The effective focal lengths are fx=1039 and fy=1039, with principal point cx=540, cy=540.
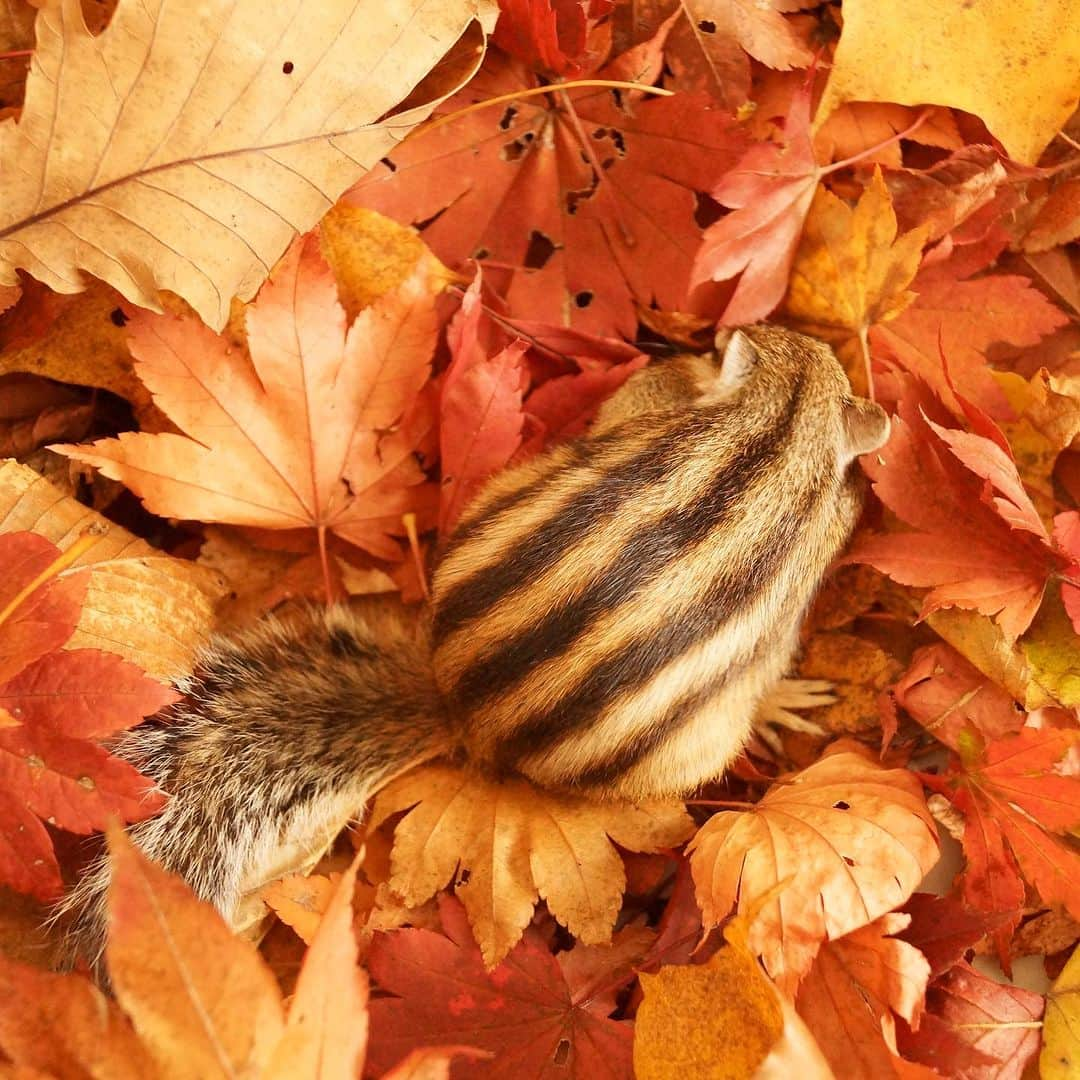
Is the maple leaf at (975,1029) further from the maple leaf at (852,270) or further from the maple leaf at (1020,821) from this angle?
the maple leaf at (852,270)

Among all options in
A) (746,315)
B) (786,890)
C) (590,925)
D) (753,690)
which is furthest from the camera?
(746,315)

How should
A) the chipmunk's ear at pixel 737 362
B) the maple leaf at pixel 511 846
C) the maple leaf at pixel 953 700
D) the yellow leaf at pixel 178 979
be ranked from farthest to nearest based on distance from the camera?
the chipmunk's ear at pixel 737 362, the maple leaf at pixel 953 700, the maple leaf at pixel 511 846, the yellow leaf at pixel 178 979

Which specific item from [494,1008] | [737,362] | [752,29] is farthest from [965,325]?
[494,1008]

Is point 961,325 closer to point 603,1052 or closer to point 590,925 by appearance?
point 590,925

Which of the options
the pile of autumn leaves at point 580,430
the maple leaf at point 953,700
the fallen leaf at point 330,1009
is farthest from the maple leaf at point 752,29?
the fallen leaf at point 330,1009

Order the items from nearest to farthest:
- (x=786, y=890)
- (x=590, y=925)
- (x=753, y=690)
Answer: (x=786, y=890), (x=590, y=925), (x=753, y=690)

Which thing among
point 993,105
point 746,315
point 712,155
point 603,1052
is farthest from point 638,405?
point 603,1052

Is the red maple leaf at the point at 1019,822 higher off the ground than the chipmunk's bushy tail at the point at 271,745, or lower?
lower

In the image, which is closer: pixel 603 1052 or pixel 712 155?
pixel 603 1052
